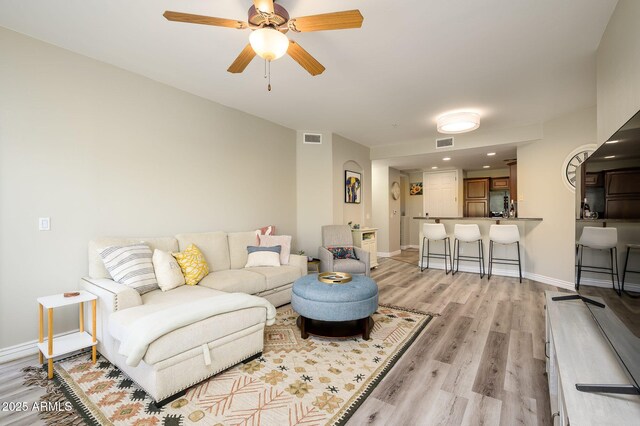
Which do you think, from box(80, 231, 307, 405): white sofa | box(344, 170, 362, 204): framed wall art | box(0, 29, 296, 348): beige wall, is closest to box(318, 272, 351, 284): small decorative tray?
box(80, 231, 307, 405): white sofa

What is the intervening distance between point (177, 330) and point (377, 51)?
9.26ft

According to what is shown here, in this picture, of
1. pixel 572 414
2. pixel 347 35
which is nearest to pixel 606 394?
pixel 572 414

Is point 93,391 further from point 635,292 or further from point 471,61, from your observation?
point 471,61

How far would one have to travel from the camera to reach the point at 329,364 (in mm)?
2307

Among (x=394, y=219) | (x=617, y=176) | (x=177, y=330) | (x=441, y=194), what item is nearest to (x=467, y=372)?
(x=617, y=176)

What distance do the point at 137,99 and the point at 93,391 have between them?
275 cm

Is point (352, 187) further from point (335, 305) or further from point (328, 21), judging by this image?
point (328, 21)

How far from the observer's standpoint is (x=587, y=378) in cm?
121

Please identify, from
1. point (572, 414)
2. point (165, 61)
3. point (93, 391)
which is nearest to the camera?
point (572, 414)

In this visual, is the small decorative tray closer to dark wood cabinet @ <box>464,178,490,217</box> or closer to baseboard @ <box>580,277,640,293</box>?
baseboard @ <box>580,277,640,293</box>

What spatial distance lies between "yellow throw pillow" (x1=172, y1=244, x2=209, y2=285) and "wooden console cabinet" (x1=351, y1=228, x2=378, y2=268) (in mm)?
3069

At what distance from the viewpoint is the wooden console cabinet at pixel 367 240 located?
5514 millimetres

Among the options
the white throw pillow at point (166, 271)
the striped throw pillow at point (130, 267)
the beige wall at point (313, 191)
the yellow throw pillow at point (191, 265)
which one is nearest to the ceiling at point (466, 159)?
the beige wall at point (313, 191)

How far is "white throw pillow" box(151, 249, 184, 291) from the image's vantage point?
8.80 feet
